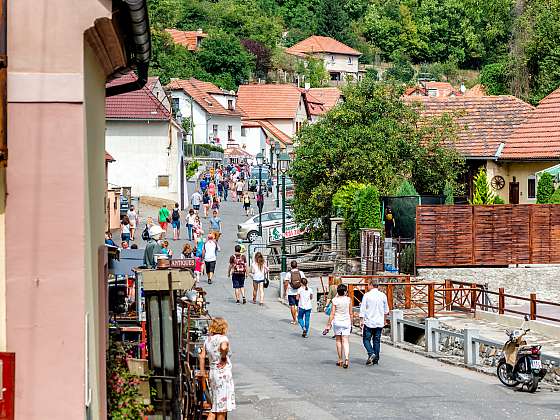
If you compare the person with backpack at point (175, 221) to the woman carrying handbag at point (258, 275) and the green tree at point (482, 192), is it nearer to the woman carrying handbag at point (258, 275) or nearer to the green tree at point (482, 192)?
the green tree at point (482, 192)

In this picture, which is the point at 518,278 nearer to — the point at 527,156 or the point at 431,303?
the point at 431,303

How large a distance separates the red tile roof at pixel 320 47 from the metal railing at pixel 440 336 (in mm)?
131699

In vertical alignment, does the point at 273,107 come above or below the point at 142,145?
above

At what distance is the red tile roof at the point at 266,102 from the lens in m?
114

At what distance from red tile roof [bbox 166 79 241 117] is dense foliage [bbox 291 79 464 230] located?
5162 cm

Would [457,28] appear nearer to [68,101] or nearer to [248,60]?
[248,60]

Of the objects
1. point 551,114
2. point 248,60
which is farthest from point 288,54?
point 551,114

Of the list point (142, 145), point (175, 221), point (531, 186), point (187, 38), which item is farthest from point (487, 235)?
point (187, 38)

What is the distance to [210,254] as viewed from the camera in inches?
1293

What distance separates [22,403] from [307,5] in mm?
166514

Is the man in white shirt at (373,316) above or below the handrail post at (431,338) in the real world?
above

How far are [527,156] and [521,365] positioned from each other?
2656cm

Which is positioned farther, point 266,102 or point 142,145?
point 266,102

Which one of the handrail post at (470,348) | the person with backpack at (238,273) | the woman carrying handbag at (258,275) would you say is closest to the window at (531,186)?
the woman carrying handbag at (258,275)
